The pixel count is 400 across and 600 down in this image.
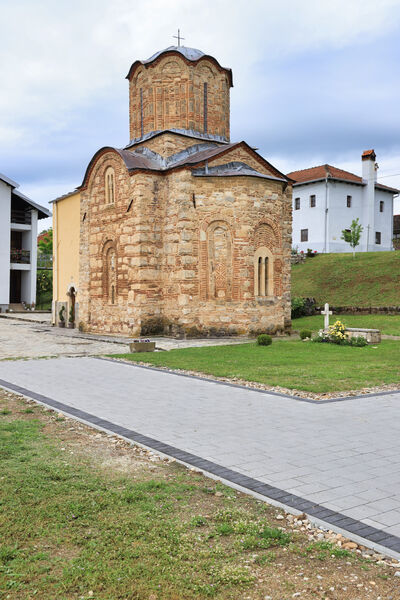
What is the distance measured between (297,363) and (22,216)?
113ft

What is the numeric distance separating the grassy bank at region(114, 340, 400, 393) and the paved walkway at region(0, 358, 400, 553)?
3.93 ft

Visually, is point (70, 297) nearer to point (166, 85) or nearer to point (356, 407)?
point (166, 85)

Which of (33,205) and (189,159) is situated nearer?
(189,159)

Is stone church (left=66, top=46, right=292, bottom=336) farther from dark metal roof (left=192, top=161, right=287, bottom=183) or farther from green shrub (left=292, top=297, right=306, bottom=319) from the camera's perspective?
green shrub (left=292, top=297, right=306, bottom=319)

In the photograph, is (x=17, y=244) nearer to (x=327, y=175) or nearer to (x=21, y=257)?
(x=21, y=257)

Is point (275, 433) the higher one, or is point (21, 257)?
point (21, 257)

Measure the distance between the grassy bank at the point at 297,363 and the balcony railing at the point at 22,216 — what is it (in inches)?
1174

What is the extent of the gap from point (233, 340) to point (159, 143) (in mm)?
9421

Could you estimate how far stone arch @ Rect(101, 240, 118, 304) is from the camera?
23.1 m

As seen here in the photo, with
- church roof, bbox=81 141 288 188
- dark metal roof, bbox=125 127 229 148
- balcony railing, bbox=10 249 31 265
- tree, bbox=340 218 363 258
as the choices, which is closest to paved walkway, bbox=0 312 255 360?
church roof, bbox=81 141 288 188

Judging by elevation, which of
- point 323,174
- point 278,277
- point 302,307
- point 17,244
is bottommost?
point 302,307

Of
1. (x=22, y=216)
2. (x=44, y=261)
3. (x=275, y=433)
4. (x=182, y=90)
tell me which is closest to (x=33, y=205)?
(x=22, y=216)

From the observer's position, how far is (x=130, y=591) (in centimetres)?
298

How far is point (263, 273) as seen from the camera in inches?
826
